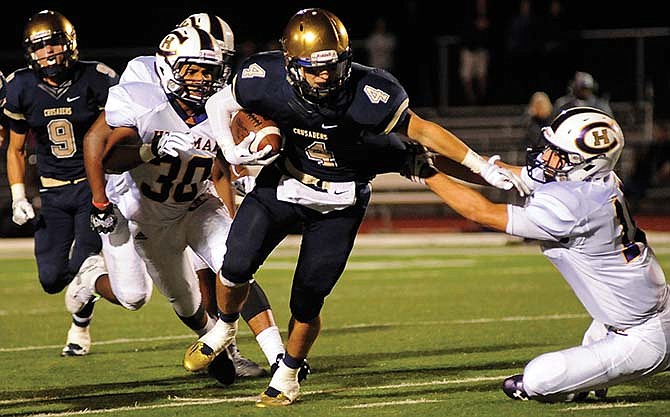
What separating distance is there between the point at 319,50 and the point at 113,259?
1818 millimetres

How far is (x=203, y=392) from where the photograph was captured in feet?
17.7

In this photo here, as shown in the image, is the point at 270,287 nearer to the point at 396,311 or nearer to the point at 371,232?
the point at 396,311

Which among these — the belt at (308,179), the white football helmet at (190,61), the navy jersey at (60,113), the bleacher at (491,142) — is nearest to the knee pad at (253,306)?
the belt at (308,179)

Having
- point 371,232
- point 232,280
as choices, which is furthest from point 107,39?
point 232,280

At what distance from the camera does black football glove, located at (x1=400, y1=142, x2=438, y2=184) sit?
490 cm

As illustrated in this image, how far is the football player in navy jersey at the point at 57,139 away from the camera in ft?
22.1

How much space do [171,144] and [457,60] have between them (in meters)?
9.74

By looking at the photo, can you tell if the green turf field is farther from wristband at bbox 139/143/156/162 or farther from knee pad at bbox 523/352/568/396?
wristband at bbox 139/143/156/162

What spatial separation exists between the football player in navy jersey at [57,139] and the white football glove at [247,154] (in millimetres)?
1997

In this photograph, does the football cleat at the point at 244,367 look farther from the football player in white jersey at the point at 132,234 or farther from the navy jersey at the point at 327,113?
the navy jersey at the point at 327,113

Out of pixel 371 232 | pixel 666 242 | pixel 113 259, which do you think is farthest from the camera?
pixel 371 232

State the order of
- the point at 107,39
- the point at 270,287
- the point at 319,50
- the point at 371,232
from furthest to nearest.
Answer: the point at 107,39 → the point at 371,232 → the point at 270,287 → the point at 319,50

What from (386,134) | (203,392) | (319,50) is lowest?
(203,392)

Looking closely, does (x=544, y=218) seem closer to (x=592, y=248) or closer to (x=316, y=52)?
(x=592, y=248)
